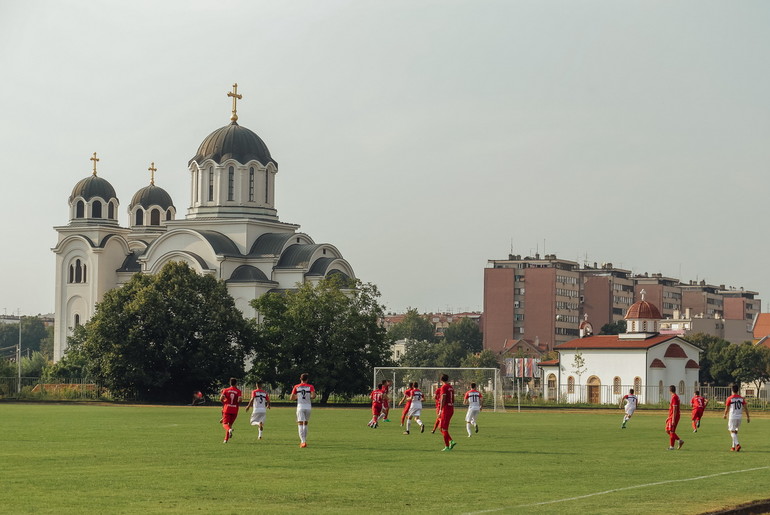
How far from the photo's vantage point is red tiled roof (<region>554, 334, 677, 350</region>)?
96438mm

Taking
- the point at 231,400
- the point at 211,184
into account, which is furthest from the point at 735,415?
the point at 211,184

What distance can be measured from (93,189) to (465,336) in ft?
302

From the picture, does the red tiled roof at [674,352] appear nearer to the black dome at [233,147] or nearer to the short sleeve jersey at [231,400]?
the black dome at [233,147]

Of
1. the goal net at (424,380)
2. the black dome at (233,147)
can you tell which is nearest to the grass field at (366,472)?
the goal net at (424,380)

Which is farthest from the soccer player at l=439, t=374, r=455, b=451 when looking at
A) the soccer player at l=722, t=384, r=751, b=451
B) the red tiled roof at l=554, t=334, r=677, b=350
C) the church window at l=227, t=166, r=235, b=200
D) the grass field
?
the church window at l=227, t=166, r=235, b=200

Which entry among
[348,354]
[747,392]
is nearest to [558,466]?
[348,354]

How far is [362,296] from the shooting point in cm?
7594

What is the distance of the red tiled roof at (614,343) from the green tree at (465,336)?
288 ft

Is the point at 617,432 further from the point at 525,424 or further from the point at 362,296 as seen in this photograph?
the point at 362,296

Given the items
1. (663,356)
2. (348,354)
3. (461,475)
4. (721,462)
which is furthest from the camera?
(663,356)

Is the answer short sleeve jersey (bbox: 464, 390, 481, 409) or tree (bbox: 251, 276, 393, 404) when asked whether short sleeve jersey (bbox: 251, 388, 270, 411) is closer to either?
short sleeve jersey (bbox: 464, 390, 481, 409)

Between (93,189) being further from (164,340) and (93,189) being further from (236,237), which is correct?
(164,340)

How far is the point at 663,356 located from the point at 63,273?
4931cm

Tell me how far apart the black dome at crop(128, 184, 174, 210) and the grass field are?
76.1 metres
